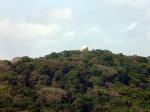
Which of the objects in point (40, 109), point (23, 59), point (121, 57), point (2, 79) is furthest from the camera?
point (121, 57)

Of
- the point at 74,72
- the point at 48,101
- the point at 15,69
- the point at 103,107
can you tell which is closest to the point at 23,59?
the point at 15,69

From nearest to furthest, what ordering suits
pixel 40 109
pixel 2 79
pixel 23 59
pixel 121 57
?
pixel 40 109, pixel 2 79, pixel 23 59, pixel 121 57

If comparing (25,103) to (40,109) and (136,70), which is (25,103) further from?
(136,70)

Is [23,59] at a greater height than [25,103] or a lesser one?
greater

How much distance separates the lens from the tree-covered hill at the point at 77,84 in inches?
2606

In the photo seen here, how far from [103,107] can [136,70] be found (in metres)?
18.5

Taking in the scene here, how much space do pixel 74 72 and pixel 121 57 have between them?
48.1 feet

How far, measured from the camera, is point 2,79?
74.2m

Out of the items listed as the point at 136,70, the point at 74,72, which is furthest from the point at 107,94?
the point at 136,70

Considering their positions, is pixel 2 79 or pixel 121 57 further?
pixel 121 57

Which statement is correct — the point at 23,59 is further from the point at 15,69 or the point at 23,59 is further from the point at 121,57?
the point at 121,57

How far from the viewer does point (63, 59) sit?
82.8m

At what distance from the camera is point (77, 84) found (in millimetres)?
72875

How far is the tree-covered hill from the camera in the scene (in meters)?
66.2
